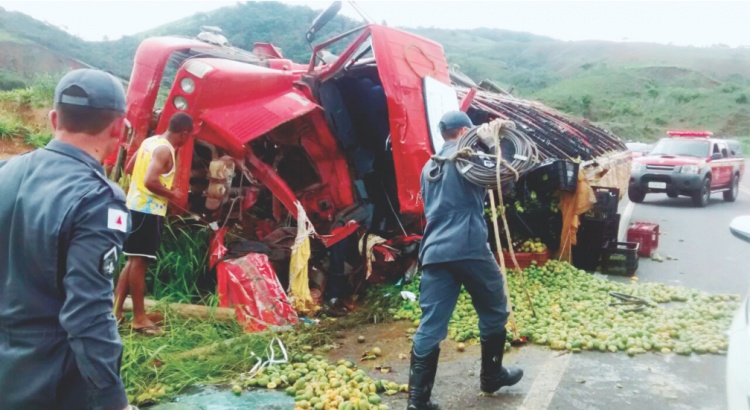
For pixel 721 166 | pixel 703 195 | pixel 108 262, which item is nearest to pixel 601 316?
pixel 108 262

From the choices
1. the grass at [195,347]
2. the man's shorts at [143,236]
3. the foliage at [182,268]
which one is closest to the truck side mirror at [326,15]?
the foliage at [182,268]

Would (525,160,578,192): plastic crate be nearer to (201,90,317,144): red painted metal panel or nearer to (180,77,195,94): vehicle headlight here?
(201,90,317,144): red painted metal panel

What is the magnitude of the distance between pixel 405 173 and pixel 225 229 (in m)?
1.94

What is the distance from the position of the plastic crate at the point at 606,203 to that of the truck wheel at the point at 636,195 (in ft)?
25.9

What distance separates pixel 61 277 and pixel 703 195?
16.3 meters

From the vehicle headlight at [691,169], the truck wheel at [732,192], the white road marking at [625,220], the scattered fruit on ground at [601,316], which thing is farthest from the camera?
the truck wheel at [732,192]

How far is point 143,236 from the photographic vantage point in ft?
17.3

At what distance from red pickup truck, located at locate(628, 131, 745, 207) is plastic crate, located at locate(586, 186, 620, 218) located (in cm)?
773

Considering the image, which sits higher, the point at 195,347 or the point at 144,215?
the point at 144,215

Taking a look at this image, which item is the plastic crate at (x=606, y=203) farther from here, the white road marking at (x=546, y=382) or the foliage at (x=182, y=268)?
the foliage at (x=182, y=268)

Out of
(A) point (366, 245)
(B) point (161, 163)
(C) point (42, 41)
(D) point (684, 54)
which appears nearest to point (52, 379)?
(B) point (161, 163)

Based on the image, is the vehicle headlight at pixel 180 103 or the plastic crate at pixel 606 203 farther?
the plastic crate at pixel 606 203

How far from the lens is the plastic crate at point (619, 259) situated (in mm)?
8102

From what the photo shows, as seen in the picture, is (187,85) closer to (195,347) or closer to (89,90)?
(195,347)
